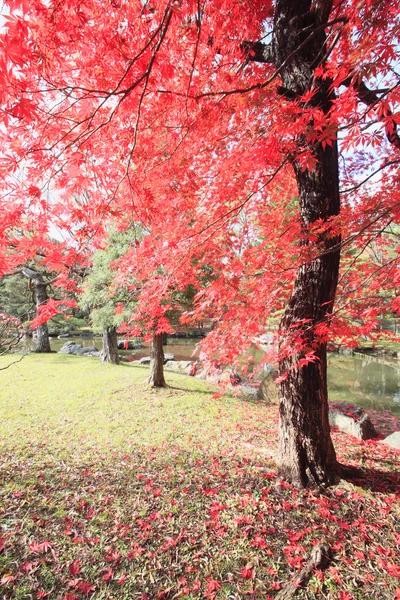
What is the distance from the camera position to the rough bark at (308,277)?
2820 mm

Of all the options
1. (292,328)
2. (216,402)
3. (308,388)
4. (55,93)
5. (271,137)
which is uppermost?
(55,93)

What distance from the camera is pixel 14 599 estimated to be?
2115 millimetres

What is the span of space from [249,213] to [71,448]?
5404 mm

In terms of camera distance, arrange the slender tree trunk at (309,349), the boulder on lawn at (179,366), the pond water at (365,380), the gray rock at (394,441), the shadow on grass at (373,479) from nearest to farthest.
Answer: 1. the slender tree trunk at (309,349)
2. the shadow on grass at (373,479)
3. the gray rock at (394,441)
4. the pond water at (365,380)
5. the boulder on lawn at (179,366)

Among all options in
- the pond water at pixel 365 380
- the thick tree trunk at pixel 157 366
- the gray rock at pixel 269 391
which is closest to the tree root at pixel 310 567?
the gray rock at pixel 269 391

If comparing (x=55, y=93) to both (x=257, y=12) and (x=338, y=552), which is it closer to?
(x=257, y=12)

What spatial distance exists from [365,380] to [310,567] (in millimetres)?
10932

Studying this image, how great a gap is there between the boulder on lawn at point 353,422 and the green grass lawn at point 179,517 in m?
0.40

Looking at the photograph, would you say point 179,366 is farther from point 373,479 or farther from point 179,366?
point 373,479

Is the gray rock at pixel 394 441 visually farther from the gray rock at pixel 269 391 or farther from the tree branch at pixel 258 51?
the tree branch at pixel 258 51

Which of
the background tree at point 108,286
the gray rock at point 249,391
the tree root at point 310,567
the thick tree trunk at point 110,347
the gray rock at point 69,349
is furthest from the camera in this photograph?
the gray rock at point 69,349

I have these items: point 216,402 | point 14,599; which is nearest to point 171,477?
point 14,599

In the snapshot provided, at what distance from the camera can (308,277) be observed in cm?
317

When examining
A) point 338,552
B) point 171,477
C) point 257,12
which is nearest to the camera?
point 338,552
